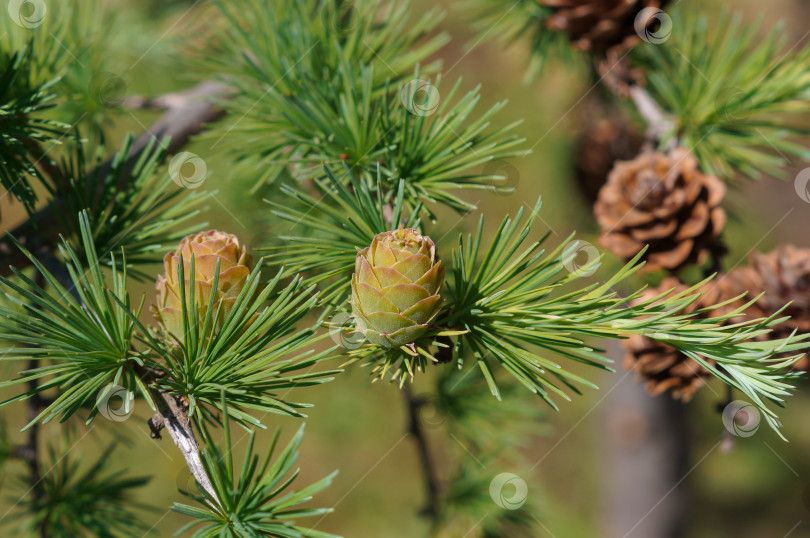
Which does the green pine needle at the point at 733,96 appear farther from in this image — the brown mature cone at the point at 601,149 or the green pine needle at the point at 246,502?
the green pine needle at the point at 246,502

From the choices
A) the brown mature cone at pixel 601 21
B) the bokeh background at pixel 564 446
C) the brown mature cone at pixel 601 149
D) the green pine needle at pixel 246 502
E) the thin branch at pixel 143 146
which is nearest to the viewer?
the green pine needle at pixel 246 502

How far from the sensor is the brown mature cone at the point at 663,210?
47 cm

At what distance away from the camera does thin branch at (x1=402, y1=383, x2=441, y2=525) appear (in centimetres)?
58

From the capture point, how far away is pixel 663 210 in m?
0.47

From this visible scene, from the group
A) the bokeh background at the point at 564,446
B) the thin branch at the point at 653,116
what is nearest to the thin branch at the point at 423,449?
the thin branch at the point at 653,116

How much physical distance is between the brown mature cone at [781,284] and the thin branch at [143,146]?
0.43 m

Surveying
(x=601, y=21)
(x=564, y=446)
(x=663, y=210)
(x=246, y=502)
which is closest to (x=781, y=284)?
(x=663, y=210)

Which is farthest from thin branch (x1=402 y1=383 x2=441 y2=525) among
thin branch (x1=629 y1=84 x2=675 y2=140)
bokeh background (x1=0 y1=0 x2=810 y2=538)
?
bokeh background (x1=0 y1=0 x2=810 y2=538)

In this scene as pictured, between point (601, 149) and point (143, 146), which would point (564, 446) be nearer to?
point (601, 149)

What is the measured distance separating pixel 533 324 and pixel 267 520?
153 millimetres

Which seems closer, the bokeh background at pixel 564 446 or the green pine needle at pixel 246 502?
the green pine needle at pixel 246 502

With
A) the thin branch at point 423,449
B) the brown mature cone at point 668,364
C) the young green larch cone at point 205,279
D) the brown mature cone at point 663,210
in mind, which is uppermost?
the brown mature cone at point 663,210

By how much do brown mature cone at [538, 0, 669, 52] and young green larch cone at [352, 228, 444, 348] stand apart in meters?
0.34

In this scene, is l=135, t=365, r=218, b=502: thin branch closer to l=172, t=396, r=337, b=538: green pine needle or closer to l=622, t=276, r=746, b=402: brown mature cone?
l=172, t=396, r=337, b=538: green pine needle
